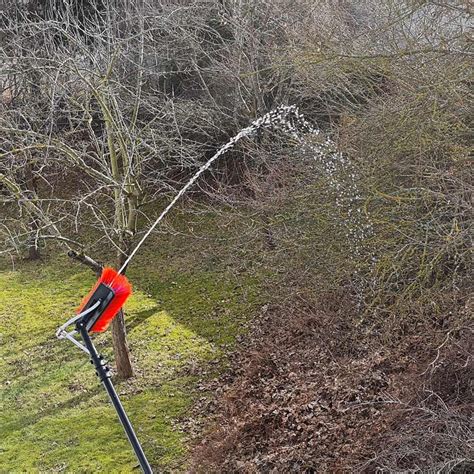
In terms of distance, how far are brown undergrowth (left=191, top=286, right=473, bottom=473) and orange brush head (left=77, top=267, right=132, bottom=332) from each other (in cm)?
285

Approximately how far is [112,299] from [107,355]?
628 centimetres

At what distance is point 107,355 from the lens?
8.73 meters

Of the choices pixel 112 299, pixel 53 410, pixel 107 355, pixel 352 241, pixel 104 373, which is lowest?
pixel 53 410

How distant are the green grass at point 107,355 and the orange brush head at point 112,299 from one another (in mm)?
4001

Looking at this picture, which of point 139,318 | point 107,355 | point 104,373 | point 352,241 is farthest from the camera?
point 139,318

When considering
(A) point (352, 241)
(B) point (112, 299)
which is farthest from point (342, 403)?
(B) point (112, 299)

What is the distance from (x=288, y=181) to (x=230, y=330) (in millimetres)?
2408

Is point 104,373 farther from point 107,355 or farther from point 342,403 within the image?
point 107,355

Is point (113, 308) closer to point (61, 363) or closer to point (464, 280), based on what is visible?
point (464, 280)

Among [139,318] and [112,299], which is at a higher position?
[112,299]

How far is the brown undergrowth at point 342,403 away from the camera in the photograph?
5031mm

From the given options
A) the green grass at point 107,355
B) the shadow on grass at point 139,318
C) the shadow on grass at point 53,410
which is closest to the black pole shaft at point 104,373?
the green grass at point 107,355

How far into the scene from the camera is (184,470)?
6.17 m

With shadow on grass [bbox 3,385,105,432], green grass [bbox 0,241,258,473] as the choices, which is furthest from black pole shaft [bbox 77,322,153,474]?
shadow on grass [bbox 3,385,105,432]
